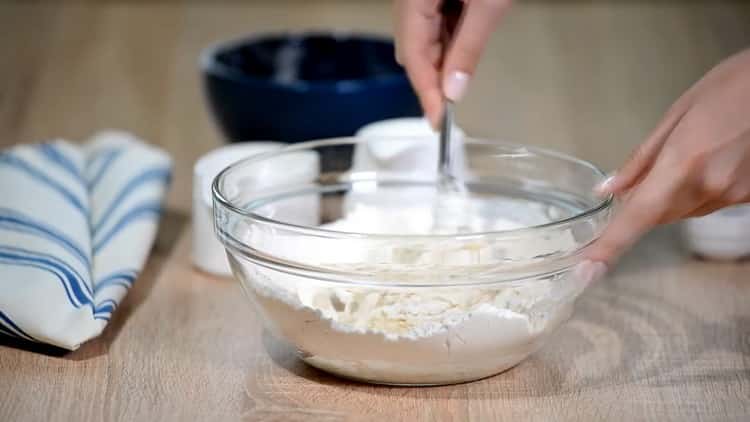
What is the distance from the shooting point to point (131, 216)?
111 cm

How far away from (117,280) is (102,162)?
25cm

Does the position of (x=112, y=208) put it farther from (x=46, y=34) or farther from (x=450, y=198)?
(x=46, y=34)

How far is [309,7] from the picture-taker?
203 cm

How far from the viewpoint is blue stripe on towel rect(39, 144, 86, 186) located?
3.87 ft

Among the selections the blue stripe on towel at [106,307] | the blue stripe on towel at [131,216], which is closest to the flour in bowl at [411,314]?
the blue stripe on towel at [106,307]

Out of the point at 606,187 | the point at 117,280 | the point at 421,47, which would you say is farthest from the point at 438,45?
the point at 117,280

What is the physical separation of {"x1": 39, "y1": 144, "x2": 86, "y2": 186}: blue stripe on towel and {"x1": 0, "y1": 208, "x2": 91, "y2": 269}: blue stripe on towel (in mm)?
143

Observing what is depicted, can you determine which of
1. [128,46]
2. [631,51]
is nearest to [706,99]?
[631,51]

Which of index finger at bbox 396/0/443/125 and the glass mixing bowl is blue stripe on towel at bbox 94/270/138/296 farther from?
index finger at bbox 396/0/443/125

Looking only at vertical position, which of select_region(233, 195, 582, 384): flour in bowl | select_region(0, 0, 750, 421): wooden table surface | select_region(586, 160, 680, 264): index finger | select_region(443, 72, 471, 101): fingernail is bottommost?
select_region(0, 0, 750, 421): wooden table surface

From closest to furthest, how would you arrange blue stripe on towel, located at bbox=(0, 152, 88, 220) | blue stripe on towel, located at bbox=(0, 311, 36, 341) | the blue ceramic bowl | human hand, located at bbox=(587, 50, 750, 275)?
human hand, located at bbox=(587, 50, 750, 275) < blue stripe on towel, located at bbox=(0, 311, 36, 341) < blue stripe on towel, located at bbox=(0, 152, 88, 220) < the blue ceramic bowl

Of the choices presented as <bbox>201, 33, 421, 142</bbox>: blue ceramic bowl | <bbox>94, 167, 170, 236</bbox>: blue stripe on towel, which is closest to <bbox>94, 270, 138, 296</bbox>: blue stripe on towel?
<bbox>94, 167, 170, 236</bbox>: blue stripe on towel

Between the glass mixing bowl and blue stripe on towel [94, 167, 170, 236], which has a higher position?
the glass mixing bowl

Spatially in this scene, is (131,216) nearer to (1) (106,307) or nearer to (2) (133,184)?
(2) (133,184)
